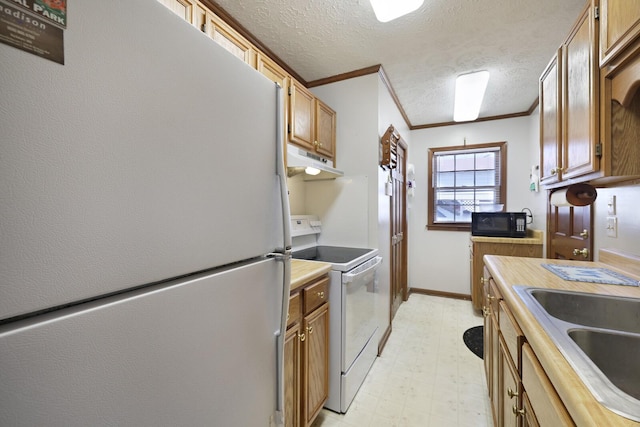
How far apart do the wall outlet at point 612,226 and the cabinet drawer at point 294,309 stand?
5.89 feet

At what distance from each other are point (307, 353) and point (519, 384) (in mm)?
899

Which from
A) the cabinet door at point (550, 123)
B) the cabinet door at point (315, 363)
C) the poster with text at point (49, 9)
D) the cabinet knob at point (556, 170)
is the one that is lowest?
the cabinet door at point (315, 363)

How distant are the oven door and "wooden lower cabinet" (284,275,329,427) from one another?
0.12 meters

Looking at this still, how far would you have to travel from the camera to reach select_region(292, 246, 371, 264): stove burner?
1.86 meters

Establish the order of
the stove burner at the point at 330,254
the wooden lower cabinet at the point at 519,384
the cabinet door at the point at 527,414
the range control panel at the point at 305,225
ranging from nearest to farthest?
the wooden lower cabinet at the point at 519,384 → the cabinet door at the point at 527,414 → the stove burner at the point at 330,254 → the range control panel at the point at 305,225

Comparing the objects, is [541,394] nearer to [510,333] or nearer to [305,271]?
[510,333]

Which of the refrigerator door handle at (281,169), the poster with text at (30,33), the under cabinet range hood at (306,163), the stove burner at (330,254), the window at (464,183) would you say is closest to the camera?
the poster with text at (30,33)

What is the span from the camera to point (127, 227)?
0.52m

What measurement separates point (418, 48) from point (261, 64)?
4.08 feet

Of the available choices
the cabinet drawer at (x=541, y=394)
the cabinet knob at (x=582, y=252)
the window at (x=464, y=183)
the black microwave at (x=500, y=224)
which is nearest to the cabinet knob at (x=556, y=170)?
the cabinet knob at (x=582, y=252)

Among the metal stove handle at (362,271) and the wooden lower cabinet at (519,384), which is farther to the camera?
the metal stove handle at (362,271)

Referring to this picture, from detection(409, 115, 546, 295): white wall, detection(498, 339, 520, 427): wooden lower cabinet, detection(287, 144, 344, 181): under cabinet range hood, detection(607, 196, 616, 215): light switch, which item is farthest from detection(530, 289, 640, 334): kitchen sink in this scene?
detection(409, 115, 546, 295): white wall

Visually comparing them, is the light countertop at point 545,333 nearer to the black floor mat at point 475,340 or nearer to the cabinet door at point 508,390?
the cabinet door at point 508,390

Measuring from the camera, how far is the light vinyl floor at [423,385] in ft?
5.40
